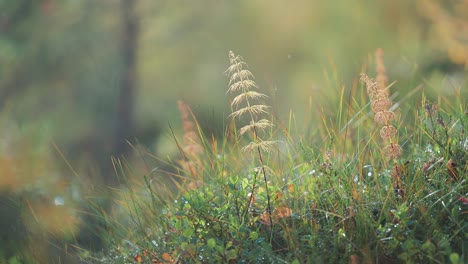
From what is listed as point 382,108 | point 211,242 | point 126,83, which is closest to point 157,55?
point 126,83

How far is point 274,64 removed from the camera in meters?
16.4

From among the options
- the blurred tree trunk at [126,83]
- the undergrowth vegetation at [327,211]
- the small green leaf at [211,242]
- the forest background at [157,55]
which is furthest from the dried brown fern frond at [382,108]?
the blurred tree trunk at [126,83]

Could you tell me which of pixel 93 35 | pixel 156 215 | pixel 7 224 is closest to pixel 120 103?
pixel 93 35

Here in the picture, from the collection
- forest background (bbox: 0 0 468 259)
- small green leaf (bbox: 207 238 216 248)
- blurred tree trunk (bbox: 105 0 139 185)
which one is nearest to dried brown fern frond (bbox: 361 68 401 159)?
small green leaf (bbox: 207 238 216 248)

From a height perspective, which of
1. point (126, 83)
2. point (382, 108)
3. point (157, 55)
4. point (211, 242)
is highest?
point (382, 108)

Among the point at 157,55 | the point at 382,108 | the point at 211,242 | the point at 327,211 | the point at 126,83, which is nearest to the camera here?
the point at 211,242

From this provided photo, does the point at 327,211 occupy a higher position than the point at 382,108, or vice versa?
the point at 382,108

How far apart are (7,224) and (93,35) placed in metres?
8.16

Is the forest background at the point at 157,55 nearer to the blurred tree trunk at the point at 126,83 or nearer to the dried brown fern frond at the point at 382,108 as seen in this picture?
the blurred tree trunk at the point at 126,83

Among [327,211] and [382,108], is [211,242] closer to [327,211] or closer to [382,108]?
[327,211]

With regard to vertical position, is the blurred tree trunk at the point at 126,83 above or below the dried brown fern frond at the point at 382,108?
below

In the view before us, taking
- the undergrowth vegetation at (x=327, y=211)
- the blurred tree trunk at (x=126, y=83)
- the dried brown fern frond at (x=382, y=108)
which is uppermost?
the dried brown fern frond at (x=382, y=108)

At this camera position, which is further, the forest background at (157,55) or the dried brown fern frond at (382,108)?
the forest background at (157,55)

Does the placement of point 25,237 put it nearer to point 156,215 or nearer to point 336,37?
point 156,215
